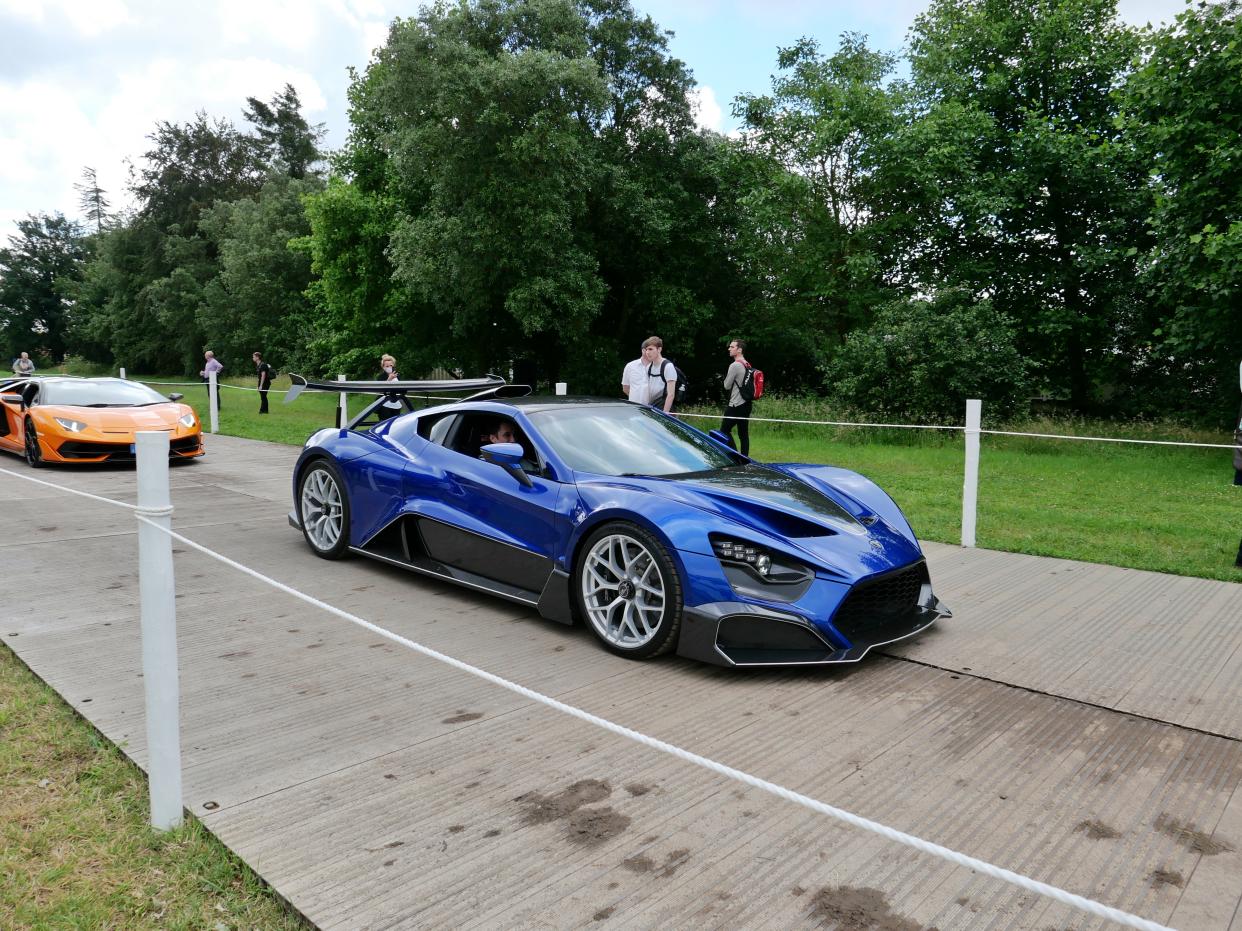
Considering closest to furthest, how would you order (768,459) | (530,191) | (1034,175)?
(768,459) < (1034,175) < (530,191)

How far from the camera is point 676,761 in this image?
326cm

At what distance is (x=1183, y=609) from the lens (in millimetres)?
5355

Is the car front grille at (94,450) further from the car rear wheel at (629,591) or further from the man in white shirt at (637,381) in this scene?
the car rear wheel at (629,591)

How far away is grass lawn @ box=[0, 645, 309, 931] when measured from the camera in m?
2.31

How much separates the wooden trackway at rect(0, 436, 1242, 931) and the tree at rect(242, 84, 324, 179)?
59.9m

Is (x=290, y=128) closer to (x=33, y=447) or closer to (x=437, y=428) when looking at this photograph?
(x=33, y=447)

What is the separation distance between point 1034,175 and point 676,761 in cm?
2424

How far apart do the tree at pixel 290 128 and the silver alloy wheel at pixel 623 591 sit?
60987 millimetres

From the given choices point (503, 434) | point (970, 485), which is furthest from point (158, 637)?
point (970, 485)

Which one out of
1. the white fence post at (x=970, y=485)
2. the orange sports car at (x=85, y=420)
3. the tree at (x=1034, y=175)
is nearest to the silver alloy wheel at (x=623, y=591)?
the white fence post at (x=970, y=485)

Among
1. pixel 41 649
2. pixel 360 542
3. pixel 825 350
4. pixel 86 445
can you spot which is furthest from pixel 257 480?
pixel 825 350

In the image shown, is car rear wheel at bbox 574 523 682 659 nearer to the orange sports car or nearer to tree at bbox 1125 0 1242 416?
the orange sports car

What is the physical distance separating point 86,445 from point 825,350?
2129 cm

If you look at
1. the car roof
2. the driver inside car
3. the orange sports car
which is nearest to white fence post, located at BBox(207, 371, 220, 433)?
the orange sports car
